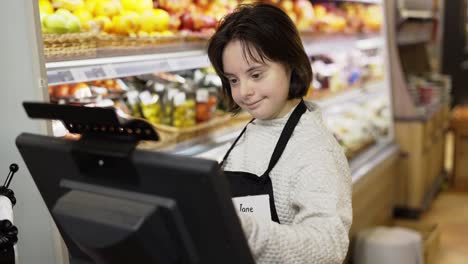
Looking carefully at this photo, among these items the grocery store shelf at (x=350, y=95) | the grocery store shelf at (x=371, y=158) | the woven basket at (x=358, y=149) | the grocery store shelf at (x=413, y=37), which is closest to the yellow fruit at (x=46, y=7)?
the grocery store shelf at (x=371, y=158)

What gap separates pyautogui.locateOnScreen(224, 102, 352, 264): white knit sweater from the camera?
1.07 metres

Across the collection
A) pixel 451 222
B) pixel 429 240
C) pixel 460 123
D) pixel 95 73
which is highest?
pixel 95 73

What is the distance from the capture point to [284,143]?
142 cm

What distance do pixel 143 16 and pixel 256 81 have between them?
1233 mm

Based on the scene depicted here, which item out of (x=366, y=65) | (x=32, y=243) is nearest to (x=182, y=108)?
(x=32, y=243)

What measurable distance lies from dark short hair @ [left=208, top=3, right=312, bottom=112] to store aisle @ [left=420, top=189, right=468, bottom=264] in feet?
9.54

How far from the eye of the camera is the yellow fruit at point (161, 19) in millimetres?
2564

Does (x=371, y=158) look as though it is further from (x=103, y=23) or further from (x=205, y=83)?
(x=103, y=23)

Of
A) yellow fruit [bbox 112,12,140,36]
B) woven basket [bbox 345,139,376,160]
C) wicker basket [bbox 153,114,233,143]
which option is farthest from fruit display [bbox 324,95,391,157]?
yellow fruit [bbox 112,12,140,36]

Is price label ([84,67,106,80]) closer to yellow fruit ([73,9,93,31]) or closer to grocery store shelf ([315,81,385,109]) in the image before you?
yellow fruit ([73,9,93,31])

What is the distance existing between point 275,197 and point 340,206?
0.64 ft

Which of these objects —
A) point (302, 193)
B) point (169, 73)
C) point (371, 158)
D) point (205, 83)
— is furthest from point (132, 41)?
point (371, 158)

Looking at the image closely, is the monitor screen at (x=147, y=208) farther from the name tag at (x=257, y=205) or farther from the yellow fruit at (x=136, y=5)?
the yellow fruit at (x=136, y=5)

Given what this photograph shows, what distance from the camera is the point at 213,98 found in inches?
119
